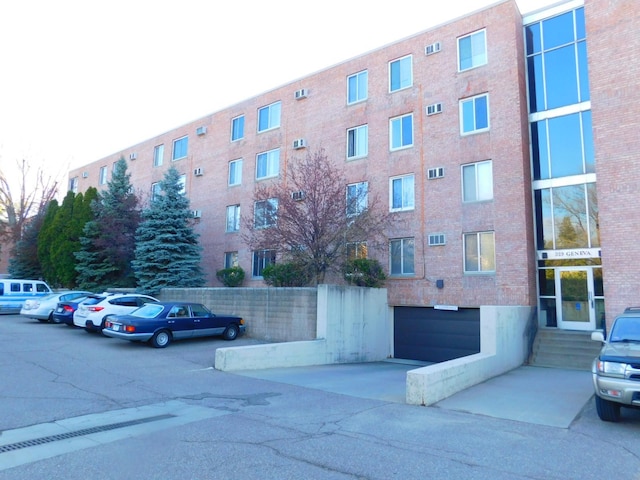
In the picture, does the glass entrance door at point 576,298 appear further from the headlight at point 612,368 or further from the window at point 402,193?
the headlight at point 612,368

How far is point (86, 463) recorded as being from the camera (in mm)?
4957

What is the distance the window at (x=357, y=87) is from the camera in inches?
844

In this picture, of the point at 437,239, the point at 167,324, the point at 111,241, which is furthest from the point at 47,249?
the point at 437,239

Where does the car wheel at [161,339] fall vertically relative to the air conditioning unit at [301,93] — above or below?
below

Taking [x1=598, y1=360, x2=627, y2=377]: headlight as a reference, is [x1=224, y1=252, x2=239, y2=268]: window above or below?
above

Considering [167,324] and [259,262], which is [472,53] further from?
[167,324]

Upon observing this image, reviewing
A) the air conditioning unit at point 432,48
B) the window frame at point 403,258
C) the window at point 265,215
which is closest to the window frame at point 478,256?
the window frame at point 403,258

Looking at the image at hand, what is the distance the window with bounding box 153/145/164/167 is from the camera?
31.2 metres

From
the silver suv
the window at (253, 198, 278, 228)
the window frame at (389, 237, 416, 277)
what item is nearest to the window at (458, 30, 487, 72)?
the window frame at (389, 237, 416, 277)

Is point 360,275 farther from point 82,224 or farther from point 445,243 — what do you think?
point 82,224

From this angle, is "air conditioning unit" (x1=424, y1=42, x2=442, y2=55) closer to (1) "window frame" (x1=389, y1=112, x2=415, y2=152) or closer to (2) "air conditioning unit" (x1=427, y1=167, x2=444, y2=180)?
(1) "window frame" (x1=389, y1=112, x2=415, y2=152)

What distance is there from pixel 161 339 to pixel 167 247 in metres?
8.56

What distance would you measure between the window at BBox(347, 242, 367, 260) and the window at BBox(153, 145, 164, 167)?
18115mm

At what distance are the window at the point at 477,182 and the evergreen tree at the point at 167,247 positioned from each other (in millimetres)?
12981
